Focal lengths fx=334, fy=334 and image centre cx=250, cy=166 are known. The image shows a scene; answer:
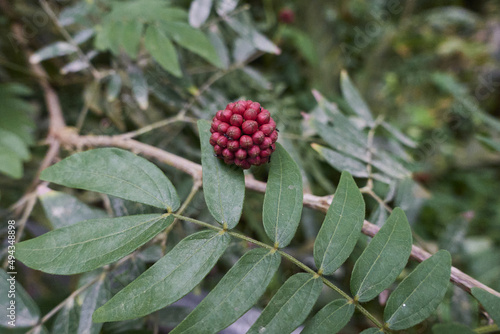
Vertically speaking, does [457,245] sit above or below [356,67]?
below

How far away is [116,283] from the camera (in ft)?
2.83

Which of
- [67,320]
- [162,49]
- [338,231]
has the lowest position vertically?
[67,320]

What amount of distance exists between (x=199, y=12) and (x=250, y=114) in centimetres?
62

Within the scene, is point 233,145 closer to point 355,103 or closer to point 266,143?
point 266,143

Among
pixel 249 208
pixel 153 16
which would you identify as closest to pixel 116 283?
pixel 249 208

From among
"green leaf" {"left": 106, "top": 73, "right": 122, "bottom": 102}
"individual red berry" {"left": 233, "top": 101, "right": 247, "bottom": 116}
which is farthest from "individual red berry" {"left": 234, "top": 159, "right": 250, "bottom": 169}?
"green leaf" {"left": 106, "top": 73, "right": 122, "bottom": 102}

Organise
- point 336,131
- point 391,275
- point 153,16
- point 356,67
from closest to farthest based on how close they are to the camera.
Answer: point 391,275 → point 336,131 → point 153,16 → point 356,67

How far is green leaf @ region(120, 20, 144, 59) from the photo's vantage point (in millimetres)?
1110

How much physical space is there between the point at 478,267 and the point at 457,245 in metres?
0.51

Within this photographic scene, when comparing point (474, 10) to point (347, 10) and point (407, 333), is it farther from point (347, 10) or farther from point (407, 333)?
point (407, 333)

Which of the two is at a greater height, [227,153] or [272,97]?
[227,153]

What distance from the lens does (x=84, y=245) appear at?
2.11ft

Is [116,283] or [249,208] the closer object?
[116,283]

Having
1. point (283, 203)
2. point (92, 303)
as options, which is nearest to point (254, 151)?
point (283, 203)
